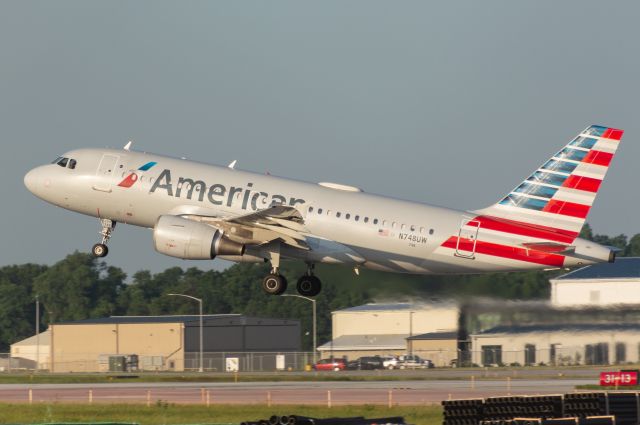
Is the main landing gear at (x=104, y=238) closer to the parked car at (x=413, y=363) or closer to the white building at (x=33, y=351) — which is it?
the parked car at (x=413, y=363)

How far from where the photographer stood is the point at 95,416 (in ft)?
192

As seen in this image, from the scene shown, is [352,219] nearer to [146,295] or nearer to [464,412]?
[464,412]

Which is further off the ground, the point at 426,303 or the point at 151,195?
the point at 151,195

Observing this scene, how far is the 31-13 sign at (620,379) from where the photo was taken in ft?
211

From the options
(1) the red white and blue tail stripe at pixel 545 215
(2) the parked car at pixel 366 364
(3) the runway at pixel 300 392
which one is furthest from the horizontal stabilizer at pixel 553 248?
(2) the parked car at pixel 366 364

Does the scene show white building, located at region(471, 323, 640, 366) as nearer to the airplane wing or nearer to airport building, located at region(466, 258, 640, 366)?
airport building, located at region(466, 258, 640, 366)

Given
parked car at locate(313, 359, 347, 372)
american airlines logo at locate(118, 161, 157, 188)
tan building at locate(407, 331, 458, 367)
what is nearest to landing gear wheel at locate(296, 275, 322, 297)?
american airlines logo at locate(118, 161, 157, 188)

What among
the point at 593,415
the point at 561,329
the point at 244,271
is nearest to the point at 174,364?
the point at 244,271

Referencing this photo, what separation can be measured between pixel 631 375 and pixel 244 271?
95352mm

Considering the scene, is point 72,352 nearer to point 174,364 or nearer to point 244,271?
point 174,364

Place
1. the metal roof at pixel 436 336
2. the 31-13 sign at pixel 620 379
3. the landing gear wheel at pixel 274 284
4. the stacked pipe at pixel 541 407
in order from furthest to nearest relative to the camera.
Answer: the metal roof at pixel 436 336, the 31-13 sign at pixel 620 379, the landing gear wheel at pixel 274 284, the stacked pipe at pixel 541 407

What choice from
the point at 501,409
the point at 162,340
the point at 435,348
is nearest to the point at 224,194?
the point at 501,409

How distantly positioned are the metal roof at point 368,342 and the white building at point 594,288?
31349mm

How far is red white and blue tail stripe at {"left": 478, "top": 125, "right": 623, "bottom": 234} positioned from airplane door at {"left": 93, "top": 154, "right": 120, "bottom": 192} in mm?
17454
